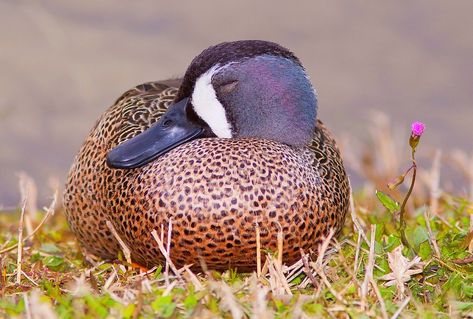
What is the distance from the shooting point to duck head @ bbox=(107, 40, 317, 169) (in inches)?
124

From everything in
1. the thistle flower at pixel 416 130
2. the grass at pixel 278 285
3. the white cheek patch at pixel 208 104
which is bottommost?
the grass at pixel 278 285

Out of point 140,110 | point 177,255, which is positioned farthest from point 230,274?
point 140,110

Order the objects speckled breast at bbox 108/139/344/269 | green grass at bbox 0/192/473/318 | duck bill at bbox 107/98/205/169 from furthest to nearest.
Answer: duck bill at bbox 107/98/205/169 < speckled breast at bbox 108/139/344/269 < green grass at bbox 0/192/473/318

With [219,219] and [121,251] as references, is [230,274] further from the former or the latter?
[121,251]

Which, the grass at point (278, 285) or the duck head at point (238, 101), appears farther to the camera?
the duck head at point (238, 101)

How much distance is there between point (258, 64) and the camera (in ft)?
10.4

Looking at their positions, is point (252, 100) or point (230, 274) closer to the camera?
point (230, 274)

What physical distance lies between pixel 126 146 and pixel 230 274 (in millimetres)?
575

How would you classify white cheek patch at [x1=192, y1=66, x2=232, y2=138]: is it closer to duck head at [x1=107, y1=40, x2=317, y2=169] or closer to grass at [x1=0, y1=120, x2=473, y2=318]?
duck head at [x1=107, y1=40, x2=317, y2=169]

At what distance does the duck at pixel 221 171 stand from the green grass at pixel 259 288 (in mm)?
121

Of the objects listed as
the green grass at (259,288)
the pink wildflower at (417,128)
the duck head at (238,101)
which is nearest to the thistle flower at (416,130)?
the pink wildflower at (417,128)

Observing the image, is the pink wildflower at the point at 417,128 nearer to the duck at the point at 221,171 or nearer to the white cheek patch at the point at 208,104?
the duck at the point at 221,171

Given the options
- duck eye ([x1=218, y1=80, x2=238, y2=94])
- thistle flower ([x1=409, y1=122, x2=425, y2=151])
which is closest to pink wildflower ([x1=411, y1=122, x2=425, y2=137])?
thistle flower ([x1=409, y1=122, x2=425, y2=151])

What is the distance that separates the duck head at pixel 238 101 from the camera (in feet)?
10.4
